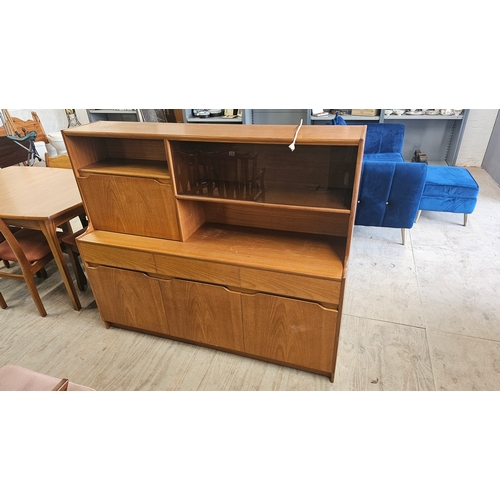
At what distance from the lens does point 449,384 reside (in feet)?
5.57

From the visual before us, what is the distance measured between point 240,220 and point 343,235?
574 mm

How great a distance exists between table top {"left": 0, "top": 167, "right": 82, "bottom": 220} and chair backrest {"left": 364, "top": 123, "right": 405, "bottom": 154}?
309 centimetres

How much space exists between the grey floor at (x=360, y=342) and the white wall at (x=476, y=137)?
2.69m

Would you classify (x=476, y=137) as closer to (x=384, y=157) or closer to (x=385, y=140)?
(x=385, y=140)

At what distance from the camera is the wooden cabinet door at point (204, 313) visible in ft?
5.50

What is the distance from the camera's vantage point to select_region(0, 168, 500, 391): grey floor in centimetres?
175

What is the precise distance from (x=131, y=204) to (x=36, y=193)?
1117 millimetres

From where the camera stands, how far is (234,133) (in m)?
1.41

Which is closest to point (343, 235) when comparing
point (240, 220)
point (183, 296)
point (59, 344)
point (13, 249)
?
point (240, 220)

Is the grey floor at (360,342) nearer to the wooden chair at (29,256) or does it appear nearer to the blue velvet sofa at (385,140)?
the wooden chair at (29,256)

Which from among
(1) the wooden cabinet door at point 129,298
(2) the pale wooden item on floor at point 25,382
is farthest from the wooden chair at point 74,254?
(2) the pale wooden item on floor at point 25,382

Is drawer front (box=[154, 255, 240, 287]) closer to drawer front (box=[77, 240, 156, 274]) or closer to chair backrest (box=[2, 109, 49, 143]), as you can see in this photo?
drawer front (box=[77, 240, 156, 274])

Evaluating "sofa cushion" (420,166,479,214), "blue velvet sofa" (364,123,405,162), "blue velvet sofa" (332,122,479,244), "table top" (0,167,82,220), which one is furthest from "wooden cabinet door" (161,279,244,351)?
"blue velvet sofa" (364,123,405,162)

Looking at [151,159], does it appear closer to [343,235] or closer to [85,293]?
[343,235]
